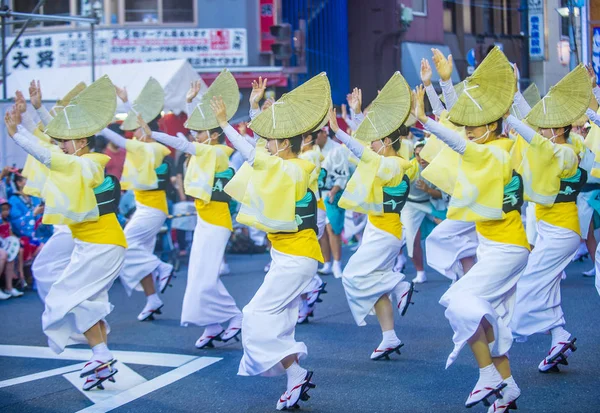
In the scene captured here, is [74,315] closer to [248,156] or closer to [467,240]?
[248,156]

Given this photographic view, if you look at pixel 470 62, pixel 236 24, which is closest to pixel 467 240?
pixel 236 24

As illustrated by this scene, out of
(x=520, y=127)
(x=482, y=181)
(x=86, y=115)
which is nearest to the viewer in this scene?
(x=482, y=181)

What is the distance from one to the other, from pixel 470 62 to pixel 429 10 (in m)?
2.47

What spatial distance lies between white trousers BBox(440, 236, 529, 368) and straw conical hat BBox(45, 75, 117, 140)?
2.88 metres

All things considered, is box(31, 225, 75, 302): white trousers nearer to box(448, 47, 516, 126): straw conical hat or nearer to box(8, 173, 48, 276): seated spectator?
box(8, 173, 48, 276): seated spectator

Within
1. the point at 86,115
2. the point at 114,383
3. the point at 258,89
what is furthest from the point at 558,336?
the point at 86,115

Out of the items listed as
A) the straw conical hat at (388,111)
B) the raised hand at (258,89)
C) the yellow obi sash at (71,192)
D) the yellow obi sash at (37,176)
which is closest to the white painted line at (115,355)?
the yellow obi sash at (71,192)

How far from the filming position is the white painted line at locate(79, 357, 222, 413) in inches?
226

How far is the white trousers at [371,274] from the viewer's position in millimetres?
6930

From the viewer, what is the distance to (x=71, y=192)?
6211 millimetres

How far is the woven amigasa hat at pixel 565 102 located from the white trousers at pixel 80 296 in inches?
130

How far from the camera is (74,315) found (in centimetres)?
623

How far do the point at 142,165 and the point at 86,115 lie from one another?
229 cm

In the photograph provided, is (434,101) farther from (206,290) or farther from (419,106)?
(206,290)
